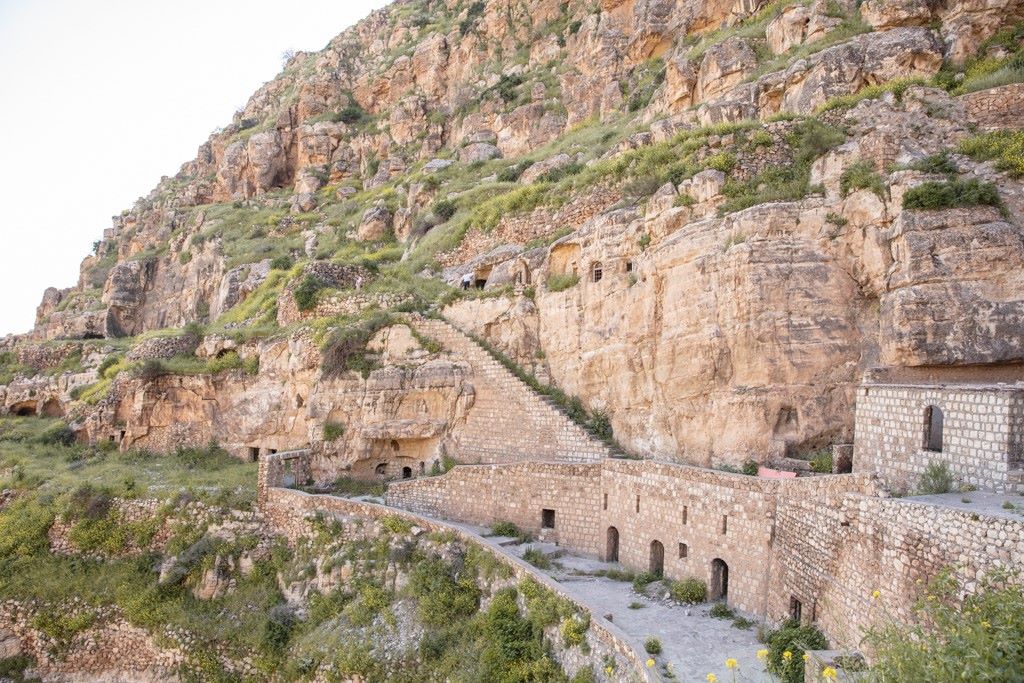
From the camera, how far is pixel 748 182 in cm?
1547

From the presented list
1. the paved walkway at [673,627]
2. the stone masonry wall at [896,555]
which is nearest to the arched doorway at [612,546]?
→ the paved walkway at [673,627]

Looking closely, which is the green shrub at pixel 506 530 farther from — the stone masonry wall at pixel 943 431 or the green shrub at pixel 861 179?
the green shrub at pixel 861 179

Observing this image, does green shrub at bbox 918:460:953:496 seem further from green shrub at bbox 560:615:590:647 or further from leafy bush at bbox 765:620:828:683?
green shrub at bbox 560:615:590:647

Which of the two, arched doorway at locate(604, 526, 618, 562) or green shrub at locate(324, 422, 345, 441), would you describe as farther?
green shrub at locate(324, 422, 345, 441)

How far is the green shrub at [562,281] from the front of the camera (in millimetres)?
18078

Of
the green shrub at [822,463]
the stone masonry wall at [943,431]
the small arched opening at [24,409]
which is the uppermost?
the stone masonry wall at [943,431]

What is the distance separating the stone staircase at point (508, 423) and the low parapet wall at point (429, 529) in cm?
338

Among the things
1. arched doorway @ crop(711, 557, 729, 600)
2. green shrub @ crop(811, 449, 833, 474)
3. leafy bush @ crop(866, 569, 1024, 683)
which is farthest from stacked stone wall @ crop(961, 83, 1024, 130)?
leafy bush @ crop(866, 569, 1024, 683)

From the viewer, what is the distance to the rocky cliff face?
12570 mm

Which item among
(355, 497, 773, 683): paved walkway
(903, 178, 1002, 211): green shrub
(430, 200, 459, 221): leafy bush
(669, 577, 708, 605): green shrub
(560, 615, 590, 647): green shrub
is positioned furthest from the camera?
(430, 200, 459, 221): leafy bush

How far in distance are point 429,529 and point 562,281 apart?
776 cm

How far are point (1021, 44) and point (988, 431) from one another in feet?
40.6

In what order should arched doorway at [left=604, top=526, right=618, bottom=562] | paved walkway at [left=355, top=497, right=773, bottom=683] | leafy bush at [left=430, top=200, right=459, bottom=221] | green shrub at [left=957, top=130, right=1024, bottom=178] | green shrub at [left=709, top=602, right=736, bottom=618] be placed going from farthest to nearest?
leafy bush at [left=430, top=200, right=459, bottom=221] → arched doorway at [left=604, top=526, right=618, bottom=562] → green shrub at [left=957, top=130, right=1024, bottom=178] → green shrub at [left=709, top=602, right=736, bottom=618] → paved walkway at [left=355, top=497, right=773, bottom=683]

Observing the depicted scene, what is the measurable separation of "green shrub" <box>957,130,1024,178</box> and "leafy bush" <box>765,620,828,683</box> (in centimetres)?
928
